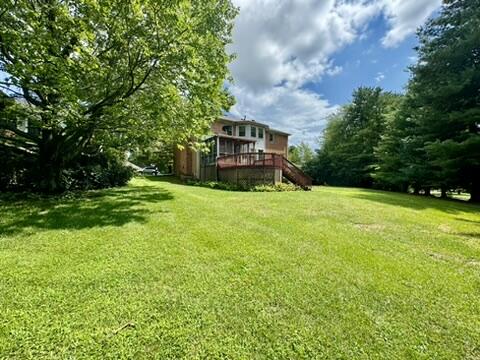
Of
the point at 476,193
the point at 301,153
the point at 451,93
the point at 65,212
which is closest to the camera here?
the point at 65,212

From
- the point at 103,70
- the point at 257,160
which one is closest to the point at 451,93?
the point at 257,160

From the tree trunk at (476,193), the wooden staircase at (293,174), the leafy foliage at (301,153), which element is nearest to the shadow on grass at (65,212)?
the wooden staircase at (293,174)

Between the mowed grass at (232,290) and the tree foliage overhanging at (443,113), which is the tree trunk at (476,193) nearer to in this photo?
the tree foliage overhanging at (443,113)

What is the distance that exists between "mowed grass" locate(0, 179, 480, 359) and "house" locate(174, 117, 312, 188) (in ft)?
25.0

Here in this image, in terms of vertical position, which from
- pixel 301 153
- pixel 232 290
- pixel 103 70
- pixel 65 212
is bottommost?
pixel 232 290

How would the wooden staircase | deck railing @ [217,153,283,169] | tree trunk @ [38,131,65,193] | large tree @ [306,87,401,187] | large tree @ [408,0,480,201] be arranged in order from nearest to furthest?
tree trunk @ [38,131,65,193] → large tree @ [408,0,480,201] → deck railing @ [217,153,283,169] → the wooden staircase → large tree @ [306,87,401,187]

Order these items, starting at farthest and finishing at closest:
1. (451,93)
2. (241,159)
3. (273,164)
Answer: (241,159) < (273,164) < (451,93)

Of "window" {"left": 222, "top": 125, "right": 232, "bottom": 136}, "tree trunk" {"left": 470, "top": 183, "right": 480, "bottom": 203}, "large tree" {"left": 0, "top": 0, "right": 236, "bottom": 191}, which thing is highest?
"window" {"left": 222, "top": 125, "right": 232, "bottom": 136}

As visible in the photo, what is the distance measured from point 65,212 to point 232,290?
600 centimetres

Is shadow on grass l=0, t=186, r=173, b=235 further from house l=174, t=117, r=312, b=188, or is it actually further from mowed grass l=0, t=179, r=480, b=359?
house l=174, t=117, r=312, b=188

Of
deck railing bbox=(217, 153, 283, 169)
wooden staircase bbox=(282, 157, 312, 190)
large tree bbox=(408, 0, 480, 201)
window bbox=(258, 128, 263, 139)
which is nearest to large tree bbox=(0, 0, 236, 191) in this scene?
deck railing bbox=(217, 153, 283, 169)

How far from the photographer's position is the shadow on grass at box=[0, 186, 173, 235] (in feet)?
18.6

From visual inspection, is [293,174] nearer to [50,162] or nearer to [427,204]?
[427,204]

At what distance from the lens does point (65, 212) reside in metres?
6.87
